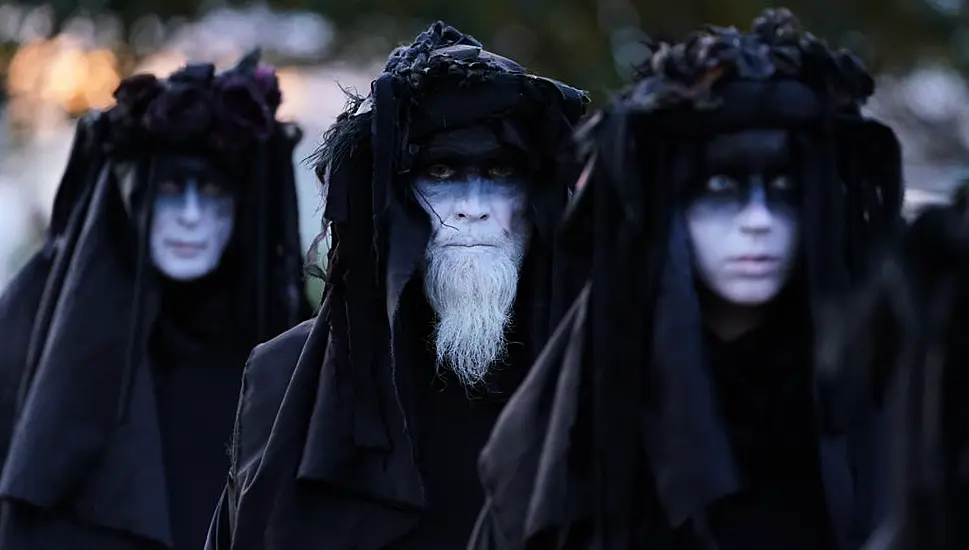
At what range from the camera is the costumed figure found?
8.47ft

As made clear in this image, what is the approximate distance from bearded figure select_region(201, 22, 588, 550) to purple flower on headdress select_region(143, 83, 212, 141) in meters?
1.05

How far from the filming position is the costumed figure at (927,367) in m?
2.58

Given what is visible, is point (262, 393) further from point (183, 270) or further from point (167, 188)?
point (167, 188)

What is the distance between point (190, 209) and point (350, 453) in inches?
59.6

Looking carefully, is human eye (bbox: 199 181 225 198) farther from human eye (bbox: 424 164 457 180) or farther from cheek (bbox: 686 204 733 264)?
cheek (bbox: 686 204 733 264)

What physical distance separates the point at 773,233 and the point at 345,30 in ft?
31.9

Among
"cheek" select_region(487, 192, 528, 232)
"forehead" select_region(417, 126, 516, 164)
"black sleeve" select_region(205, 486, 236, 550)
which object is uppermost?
"forehead" select_region(417, 126, 516, 164)

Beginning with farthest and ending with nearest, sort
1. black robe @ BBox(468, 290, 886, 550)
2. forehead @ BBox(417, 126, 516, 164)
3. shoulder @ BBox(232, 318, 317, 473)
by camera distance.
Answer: forehead @ BBox(417, 126, 516, 164) → shoulder @ BBox(232, 318, 317, 473) → black robe @ BBox(468, 290, 886, 550)

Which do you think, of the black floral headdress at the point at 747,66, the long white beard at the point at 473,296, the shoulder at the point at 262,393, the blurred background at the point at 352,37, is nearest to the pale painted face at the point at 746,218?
the black floral headdress at the point at 747,66

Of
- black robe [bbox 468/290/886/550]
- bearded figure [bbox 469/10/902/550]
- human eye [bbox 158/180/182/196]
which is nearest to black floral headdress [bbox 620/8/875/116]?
bearded figure [bbox 469/10/902/550]

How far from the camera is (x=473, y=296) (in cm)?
459

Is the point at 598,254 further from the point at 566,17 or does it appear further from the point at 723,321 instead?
the point at 566,17

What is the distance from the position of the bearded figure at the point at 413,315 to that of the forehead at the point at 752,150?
111 cm

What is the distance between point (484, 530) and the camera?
3.59m
